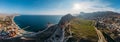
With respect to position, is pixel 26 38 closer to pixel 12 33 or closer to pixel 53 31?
pixel 53 31

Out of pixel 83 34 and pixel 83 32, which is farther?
pixel 83 32

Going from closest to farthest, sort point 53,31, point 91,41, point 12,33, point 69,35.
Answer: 1. point 91,41
2. point 69,35
3. point 53,31
4. point 12,33

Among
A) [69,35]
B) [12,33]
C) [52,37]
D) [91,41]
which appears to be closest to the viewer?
[91,41]

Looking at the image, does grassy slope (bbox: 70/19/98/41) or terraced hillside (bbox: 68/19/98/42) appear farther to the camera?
grassy slope (bbox: 70/19/98/41)

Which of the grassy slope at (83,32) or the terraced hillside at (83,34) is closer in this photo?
the terraced hillside at (83,34)

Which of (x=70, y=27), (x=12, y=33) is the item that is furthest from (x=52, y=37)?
(x=12, y=33)

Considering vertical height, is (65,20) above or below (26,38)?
above

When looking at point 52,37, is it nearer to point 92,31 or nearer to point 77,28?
point 77,28

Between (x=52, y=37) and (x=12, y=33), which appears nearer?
(x=52, y=37)

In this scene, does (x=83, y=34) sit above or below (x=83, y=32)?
below

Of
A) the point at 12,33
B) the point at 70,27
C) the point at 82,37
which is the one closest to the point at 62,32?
the point at 70,27
